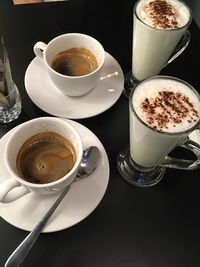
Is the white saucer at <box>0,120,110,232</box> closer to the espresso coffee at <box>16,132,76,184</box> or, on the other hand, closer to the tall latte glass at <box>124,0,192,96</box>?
the espresso coffee at <box>16,132,76,184</box>

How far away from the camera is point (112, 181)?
0.83 meters

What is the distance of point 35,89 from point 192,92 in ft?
1.43

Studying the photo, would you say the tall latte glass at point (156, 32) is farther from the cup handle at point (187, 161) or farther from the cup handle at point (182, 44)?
the cup handle at point (187, 161)

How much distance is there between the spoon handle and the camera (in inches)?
24.8

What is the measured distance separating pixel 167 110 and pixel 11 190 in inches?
14.9

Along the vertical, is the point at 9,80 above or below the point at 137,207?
above

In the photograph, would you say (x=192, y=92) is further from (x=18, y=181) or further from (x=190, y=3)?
(x=190, y=3)

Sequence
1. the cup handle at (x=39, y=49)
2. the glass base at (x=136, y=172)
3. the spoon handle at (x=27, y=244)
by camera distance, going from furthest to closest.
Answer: the cup handle at (x=39, y=49) → the glass base at (x=136, y=172) → the spoon handle at (x=27, y=244)

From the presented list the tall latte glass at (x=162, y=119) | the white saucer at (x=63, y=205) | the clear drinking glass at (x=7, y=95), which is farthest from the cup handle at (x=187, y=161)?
the clear drinking glass at (x=7, y=95)

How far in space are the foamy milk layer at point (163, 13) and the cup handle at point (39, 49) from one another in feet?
0.94

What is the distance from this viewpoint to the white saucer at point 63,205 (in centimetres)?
70

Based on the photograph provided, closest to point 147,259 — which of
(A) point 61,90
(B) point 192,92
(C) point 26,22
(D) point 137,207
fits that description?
(D) point 137,207

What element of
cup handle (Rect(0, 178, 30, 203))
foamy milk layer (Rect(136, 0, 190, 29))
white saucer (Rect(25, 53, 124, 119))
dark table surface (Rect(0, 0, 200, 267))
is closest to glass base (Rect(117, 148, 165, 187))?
dark table surface (Rect(0, 0, 200, 267))

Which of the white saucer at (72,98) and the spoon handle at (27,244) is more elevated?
the white saucer at (72,98)
